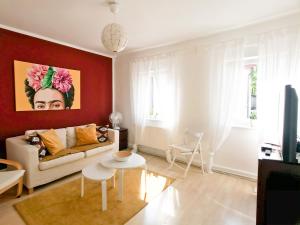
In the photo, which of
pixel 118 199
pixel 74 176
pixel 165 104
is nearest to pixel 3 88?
pixel 74 176

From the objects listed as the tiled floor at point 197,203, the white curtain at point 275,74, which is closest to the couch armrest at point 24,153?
the tiled floor at point 197,203

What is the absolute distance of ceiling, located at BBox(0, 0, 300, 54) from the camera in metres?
2.11

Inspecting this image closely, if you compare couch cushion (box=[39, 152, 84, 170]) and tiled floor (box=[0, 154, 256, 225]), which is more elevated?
couch cushion (box=[39, 152, 84, 170])

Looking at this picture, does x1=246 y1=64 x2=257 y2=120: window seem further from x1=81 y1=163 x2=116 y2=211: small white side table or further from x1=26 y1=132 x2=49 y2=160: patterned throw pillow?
x1=26 y1=132 x2=49 y2=160: patterned throw pillow

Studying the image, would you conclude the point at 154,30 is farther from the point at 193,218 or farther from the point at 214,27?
the point at 193,218

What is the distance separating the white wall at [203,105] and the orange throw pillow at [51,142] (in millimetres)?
1872

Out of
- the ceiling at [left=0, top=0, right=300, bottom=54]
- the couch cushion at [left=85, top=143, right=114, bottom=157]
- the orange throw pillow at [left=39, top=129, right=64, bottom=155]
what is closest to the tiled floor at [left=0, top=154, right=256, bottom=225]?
the couch cushion at [left=85, top=143, right=114, bottom=157]

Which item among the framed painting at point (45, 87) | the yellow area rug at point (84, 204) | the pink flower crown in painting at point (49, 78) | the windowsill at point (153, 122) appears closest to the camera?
the yellow area rug at point (84, 204)

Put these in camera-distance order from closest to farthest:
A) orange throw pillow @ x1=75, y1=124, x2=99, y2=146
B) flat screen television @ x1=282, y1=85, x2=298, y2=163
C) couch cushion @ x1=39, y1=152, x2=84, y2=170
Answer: flat screen television @ x1=282, y1=85, x2=298, y2=163
couch cushion @ x1=39, y1=152, x2=84, y2=170
orange throw pillow @ x1=75, y1=124, x2=99, y2=146

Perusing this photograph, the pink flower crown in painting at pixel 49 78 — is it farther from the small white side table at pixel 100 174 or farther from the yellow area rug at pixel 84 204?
the small white side table at pixel 100 174

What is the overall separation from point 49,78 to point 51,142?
129cm

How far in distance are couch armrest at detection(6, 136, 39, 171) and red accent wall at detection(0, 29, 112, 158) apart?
0.40 meters

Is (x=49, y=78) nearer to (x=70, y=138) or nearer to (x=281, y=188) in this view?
(x=70, y=138)

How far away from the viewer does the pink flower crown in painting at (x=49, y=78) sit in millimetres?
3035
